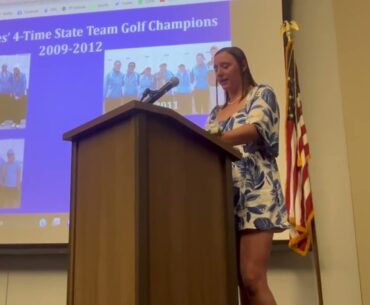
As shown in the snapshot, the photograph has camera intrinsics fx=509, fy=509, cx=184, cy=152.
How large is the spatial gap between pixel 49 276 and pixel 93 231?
1.87 m

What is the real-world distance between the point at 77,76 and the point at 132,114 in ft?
6.01

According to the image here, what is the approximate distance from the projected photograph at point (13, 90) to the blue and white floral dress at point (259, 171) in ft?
5.34

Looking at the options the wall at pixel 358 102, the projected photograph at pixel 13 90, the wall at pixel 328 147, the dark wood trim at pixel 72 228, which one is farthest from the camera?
the projected photograph at pixel 13 90

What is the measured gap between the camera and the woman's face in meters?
1.64

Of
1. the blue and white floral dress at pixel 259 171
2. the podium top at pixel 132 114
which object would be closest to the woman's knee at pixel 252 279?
the blue and white floral dress at pixel 259 171

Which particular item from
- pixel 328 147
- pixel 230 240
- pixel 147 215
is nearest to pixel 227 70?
pixel 230 240

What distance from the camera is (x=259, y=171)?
154 centimetres

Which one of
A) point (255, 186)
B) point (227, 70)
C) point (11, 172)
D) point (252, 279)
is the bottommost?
point (252, 279)

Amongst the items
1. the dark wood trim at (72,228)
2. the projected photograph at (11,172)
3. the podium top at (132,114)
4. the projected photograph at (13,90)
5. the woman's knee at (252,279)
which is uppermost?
the projected photograph at (13,90)

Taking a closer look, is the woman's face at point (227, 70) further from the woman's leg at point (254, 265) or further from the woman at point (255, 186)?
the woman's leg at point (254, 265)

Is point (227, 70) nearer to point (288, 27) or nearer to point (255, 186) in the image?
point (255, 186)

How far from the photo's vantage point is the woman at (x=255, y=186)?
1477 mm

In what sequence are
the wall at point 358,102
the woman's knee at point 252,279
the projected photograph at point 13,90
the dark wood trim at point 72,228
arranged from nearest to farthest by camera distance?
the dark wood trim at point 72,228
the woman's knee at point 252,279
the wall at point 358,102
the projected photograph at point 13,90

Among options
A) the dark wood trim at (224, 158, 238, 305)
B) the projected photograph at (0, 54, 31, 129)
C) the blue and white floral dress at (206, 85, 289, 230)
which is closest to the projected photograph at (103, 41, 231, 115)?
the projected photograph at (0, 54, 31, 129)
